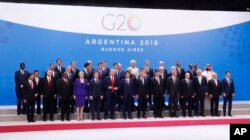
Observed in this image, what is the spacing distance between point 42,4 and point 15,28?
3.49 feet

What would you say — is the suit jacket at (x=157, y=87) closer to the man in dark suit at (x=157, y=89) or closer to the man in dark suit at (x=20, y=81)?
the man in dark suit at (x=157, y=89)

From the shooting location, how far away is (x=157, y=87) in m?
11.9

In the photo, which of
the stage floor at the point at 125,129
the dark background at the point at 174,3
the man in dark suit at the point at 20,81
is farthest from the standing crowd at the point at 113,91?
the dark background at the point at 174,3

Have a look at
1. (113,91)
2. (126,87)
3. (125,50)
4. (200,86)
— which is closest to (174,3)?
(125,50)

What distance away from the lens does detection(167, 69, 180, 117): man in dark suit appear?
12.0 meters

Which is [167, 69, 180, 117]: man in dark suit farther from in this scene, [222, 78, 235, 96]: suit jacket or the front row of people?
[222, 78, 235, 96]: suit jacket

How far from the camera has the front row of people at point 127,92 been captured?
11.2 metres

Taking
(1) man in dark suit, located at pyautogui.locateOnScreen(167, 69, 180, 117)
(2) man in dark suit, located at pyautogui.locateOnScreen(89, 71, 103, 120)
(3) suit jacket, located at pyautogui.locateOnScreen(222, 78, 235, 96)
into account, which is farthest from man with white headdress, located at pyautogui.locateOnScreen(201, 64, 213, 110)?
(2) man in dark suit, located at pyautogui.locateOnScreen(89, 71, 103, 120)

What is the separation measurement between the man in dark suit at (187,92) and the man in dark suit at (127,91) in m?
1.45

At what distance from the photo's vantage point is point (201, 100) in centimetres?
1231

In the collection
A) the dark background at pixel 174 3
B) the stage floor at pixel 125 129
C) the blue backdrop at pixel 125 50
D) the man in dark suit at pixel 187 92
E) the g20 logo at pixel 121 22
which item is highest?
the dark background at pixel 174 3

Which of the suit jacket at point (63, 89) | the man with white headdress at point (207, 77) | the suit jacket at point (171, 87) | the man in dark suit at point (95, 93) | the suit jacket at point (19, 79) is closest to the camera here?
the suit jacket at point (63, 89)

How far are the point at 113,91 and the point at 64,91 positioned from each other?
1.36 m

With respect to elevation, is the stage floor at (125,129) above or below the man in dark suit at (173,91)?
below
